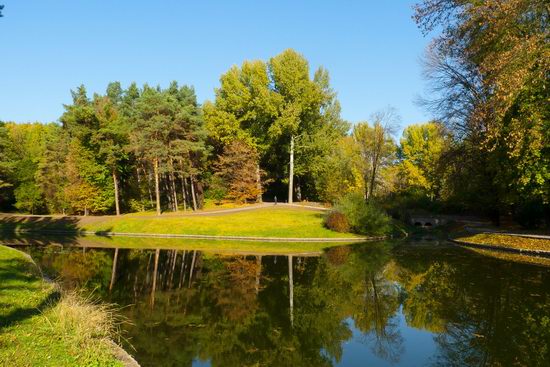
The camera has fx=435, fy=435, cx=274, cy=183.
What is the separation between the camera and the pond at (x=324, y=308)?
407 inches

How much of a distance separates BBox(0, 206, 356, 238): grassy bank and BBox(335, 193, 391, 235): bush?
4.26ft

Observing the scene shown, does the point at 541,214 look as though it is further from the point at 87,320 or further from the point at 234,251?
the point at 87,320

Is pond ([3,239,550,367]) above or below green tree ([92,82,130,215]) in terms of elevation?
below

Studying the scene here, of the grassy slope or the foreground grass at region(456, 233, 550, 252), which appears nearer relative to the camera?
the foreground grass at region(456, 233, 550, 252)

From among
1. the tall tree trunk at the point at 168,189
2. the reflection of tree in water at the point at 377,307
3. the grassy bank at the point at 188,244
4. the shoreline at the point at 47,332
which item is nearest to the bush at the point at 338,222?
the grassy bank at the point at 188,244

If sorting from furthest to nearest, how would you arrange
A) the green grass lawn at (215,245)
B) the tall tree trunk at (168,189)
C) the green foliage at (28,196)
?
1. the green foliage at (28,196)
2. the tall tree trunk at (168,189)
3. the green grass lawn at (215,245)

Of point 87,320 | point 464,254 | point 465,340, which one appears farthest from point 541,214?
point 87,320

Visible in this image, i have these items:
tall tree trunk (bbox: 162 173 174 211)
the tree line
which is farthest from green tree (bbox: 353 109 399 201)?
tall tree trunk (bbox: 162 173 174 211)

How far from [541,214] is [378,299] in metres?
23.3

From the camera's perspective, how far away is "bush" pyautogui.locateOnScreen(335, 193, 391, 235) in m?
37.1

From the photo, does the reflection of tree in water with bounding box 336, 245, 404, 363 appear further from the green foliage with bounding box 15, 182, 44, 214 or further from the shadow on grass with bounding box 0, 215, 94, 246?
the green foliage with bounding box 15, 182, 44, 214

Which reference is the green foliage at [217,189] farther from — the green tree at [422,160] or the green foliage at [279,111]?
the green tree at [422,160]

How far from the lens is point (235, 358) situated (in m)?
9.93

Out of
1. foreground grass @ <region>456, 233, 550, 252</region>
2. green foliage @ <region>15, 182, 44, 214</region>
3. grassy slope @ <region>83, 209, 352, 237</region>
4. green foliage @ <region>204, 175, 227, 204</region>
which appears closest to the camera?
foreground grass @ <region>456, 233, 550, 252</region>
